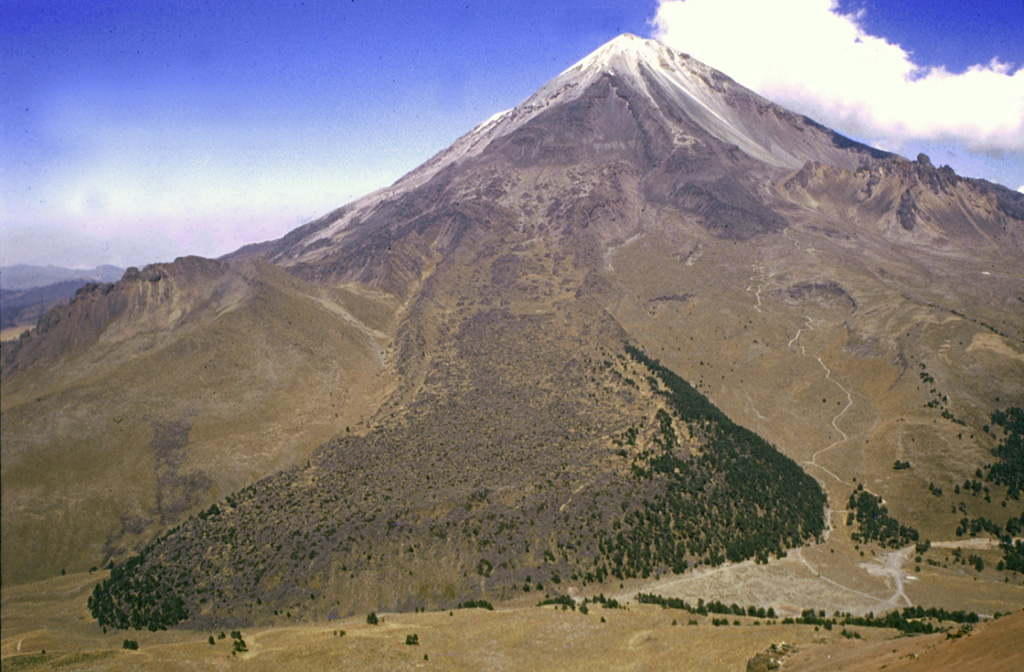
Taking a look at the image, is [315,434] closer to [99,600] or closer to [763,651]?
[99,600]

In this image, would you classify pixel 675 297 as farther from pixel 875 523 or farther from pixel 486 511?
pixel 486 511

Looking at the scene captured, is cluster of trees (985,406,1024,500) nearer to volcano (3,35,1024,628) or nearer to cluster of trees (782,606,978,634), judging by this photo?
volcano (3,35,1024,628)

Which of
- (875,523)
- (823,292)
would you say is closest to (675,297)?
(823,292)

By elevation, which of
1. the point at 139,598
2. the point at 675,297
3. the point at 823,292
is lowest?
the point at 139,598

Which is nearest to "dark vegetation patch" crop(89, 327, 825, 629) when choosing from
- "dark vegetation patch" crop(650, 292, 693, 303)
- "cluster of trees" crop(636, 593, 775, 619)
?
"cluster of trees" crop(636, 593, 775, 619)

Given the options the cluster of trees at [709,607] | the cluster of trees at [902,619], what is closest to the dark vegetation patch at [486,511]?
the cluster of trees at [709,607]

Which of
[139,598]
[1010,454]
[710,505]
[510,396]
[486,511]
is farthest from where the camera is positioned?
[510,396]

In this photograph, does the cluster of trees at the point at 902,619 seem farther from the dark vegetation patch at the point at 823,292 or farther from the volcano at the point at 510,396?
the dark vegetation patch at the point at 823,292
